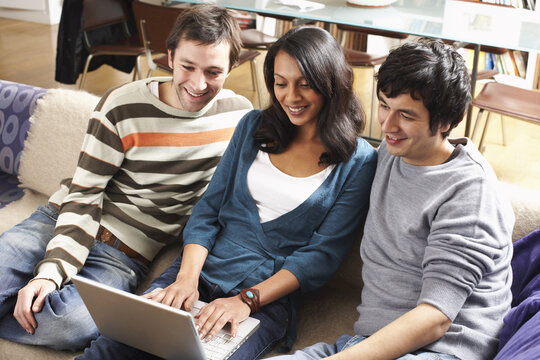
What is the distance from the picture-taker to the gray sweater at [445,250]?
128cm

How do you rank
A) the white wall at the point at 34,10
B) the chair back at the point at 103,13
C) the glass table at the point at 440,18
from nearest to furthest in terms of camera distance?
1. the glass table at the point at 440,18
2. the chair back at the point at 103,13
3. the white wall at the point at 34,10

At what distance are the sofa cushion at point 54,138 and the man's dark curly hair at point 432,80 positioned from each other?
119cm

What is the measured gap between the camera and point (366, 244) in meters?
1.55

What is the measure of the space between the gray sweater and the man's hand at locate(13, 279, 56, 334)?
0.82m

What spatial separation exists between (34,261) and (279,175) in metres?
0.77

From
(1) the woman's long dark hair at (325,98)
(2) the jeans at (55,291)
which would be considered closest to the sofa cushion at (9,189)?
(2) the jeans at (55,291)

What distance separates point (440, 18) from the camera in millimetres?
3504

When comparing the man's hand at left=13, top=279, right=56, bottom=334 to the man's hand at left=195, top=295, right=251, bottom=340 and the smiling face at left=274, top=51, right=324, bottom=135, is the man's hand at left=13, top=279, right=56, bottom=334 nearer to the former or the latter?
the man's hand at left=195, top=295, right=251, bottom=340

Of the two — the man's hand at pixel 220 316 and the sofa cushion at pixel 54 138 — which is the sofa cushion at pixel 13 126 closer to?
the sofa cushion at pixel 54 138

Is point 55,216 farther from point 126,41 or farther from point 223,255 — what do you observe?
point 126,41

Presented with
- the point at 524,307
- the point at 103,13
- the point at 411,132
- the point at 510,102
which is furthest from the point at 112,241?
the point at 103,13

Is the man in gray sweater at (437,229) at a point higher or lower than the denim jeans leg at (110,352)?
higher

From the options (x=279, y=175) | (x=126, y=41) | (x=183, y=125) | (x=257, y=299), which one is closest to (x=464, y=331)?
(x=257, y=299)

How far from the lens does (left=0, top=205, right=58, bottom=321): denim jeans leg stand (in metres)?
1.71
